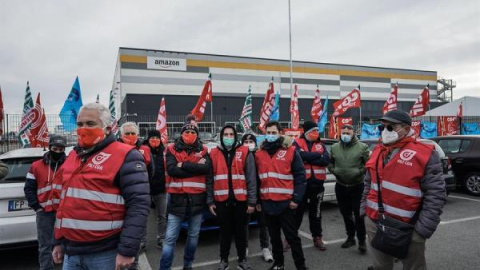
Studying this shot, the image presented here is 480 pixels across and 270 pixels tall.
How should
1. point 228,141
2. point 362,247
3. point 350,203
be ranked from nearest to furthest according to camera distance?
point 228,141 → point 362,247 → point 350,203

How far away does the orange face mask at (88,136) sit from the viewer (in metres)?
2.12

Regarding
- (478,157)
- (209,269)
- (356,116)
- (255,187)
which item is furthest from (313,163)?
(356,116)

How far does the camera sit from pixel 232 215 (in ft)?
12.6

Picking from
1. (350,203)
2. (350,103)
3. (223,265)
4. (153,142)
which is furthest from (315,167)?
(350,103)

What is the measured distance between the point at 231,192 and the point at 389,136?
1892 mm

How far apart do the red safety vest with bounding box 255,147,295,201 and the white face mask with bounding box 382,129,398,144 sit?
3.99 feet

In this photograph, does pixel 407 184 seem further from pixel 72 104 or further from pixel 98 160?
pixel 72 104

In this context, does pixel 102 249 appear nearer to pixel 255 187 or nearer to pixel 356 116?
pixel 255 187

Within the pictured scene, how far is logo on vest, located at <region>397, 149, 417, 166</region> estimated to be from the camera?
2.57 metres

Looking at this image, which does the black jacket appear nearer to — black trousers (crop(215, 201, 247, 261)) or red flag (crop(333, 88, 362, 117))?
black trousers (crop(215, 201, 247, 261))

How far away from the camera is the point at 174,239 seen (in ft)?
11.7

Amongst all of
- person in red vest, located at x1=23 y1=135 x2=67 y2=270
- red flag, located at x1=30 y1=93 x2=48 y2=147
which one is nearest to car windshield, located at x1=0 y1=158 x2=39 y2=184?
person in red vest, located at x1=23 y1=135 x2=67 y2=270

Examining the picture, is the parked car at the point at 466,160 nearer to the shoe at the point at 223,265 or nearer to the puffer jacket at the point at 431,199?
the puffer jacket at the point at 431,199

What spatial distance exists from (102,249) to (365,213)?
2.39 metres
